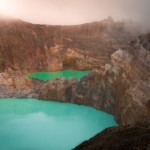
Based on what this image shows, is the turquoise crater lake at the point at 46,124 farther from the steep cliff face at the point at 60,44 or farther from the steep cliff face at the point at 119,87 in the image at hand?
the steep cliff face at the point at 60,44

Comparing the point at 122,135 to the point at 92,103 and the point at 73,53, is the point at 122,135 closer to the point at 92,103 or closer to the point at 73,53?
the point at 92,103

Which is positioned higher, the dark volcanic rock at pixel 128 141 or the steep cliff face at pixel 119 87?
the dark volcanic rock at pixel 128 141

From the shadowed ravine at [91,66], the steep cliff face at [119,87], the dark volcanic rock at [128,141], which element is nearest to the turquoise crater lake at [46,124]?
the steep cliff face at [119,87]

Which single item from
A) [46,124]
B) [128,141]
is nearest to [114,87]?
[46,124]

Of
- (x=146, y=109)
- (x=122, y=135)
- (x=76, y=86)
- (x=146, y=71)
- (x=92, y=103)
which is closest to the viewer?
(x=122, y=135)

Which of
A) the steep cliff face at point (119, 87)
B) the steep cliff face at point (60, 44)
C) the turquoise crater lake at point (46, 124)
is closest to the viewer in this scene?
the turquoise crater lake at point (46, 124)

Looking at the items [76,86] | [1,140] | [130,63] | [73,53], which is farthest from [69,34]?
[1,140]
